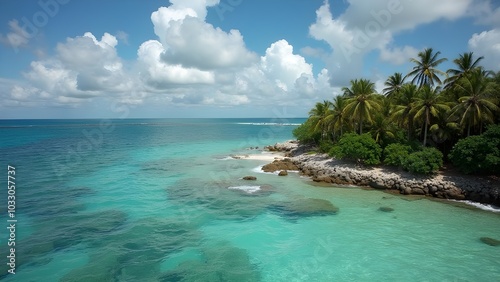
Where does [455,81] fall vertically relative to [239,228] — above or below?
above

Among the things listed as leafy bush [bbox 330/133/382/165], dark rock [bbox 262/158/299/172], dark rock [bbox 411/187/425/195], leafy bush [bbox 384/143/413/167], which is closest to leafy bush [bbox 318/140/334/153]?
dark rock [bbox 262/158/299/172]

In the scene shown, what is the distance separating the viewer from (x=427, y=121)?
107ft

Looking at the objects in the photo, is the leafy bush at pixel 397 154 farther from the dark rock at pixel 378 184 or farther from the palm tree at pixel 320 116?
the palm tree at pixel 320 116

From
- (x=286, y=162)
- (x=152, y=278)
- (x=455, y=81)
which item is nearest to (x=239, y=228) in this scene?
(x=152, y=278)

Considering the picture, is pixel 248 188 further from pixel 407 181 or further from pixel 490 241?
pixel 490 241

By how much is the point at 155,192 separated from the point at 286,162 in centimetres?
2039

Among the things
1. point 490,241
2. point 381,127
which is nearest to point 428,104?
point 381,127

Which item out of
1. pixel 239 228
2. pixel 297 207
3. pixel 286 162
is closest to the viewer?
pixel 239 228

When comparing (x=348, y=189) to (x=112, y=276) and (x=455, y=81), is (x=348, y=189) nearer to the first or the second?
(x=455, y=81)

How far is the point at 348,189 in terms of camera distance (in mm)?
31625

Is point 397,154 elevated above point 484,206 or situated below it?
above

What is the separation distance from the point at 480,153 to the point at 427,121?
270 inches

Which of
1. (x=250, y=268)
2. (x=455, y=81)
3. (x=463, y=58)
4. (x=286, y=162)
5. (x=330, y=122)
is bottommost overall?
(x=250, y=268)

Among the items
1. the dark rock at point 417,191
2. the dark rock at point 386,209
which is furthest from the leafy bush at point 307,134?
the dark rock at point 386,209
